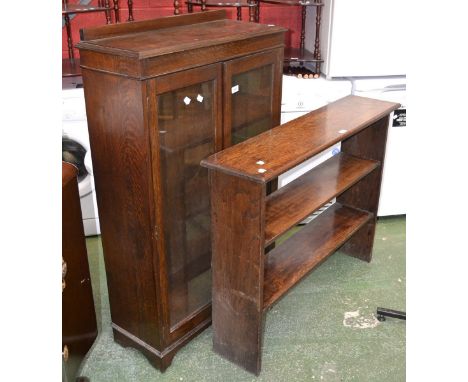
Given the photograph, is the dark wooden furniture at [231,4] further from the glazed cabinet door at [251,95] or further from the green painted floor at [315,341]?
the green painted floor at [315,341]

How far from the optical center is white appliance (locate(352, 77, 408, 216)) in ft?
9.80

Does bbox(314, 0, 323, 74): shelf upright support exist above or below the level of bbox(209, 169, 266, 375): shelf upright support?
above

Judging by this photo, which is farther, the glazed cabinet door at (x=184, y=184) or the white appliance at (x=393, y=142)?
the white appliance at (x=393, y=142)

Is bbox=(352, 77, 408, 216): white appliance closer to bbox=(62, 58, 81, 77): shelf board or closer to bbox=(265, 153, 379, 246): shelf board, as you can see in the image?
bbox=(265, 153, 379, 246): shelf board

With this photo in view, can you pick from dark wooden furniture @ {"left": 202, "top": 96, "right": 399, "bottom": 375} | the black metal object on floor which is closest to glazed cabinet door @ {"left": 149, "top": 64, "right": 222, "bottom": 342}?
dark wooden furniture @ {"left": 202, "top": 96, "right": 399, "bottom": 375}

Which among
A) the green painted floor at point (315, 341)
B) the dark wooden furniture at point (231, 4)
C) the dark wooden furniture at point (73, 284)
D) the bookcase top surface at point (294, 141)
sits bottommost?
the green painted floor at point (315, 341)

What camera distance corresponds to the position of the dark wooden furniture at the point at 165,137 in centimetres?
176

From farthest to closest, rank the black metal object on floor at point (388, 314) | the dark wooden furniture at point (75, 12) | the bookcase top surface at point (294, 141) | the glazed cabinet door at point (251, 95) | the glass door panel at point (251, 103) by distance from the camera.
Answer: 1. the dark wooden furniture at point (75, 12)
2. the black metal object on floor at point (388, 314)
3. the glass door panel at point (251, 103)
4. the glazed cabinet door at point (251, 95)
5. the bookcase top surface at point (294, 141)

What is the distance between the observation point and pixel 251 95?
89.5 inches

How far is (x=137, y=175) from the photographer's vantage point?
1854 mm

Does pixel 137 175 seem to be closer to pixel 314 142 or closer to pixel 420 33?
pixel 314 142

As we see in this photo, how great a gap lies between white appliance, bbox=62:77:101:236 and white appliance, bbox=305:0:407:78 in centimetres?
139

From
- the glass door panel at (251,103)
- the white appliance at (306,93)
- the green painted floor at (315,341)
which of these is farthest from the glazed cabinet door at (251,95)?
the green painted floor at (315,341)

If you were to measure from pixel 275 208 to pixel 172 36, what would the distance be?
2.75ft
